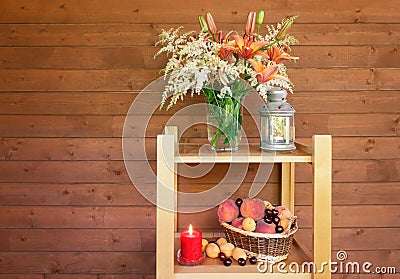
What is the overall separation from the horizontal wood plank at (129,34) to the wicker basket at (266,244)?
856 mm

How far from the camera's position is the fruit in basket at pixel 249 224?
1474mm

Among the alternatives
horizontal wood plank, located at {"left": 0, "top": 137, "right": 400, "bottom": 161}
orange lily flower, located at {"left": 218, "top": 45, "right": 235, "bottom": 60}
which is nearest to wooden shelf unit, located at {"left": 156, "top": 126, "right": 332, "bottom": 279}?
orange lily flower, located at {"left": 218, "top": 45, "right": 235, "bottom": 60}

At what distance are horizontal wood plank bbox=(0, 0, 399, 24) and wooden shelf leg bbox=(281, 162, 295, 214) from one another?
616 mm

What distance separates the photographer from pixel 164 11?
194cm

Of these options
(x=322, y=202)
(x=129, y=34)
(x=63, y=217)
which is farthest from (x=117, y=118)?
(x=322, y=202)

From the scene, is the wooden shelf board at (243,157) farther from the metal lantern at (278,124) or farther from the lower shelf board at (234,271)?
the lower shelf board at (234,271)

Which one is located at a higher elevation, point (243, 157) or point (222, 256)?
point (243, 157)

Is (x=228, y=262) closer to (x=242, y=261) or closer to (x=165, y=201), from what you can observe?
(x=242, y=261)

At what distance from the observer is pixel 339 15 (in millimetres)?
1944

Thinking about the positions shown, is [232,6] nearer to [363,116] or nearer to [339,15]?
[339,15]

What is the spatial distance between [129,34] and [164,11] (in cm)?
17

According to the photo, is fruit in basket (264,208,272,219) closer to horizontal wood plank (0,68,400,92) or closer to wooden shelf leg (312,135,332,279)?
wooden shelf leg (312,135,332,279)

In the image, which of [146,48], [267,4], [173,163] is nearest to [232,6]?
[267,4]

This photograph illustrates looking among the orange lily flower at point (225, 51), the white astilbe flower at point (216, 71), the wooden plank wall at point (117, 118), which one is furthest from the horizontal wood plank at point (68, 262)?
the orange lily flower at point (225, 51)
